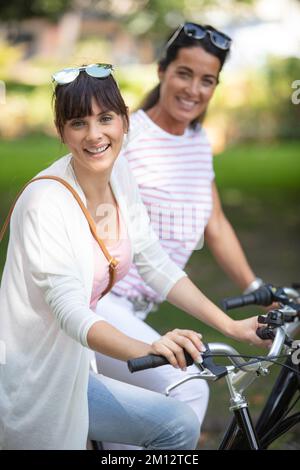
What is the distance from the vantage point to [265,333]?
8.55 feet

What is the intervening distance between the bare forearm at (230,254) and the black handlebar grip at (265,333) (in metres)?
1.03

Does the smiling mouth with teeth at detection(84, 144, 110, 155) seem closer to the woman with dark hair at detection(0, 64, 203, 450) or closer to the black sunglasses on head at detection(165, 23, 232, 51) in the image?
the woman with dark hair at detection(0, 64, 203, 450)

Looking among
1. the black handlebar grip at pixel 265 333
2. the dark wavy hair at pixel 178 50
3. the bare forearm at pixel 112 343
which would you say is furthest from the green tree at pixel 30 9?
the bare forearm at pixel 112 343

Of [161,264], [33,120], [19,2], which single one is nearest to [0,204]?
[19,2]

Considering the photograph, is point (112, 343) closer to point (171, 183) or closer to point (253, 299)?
point (253, 299)

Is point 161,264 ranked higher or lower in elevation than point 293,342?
higher

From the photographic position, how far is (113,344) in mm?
2314

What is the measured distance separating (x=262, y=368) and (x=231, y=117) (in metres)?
16.3

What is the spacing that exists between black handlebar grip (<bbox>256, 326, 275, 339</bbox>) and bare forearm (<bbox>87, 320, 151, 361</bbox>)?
466mm

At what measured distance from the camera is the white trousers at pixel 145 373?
299 cm

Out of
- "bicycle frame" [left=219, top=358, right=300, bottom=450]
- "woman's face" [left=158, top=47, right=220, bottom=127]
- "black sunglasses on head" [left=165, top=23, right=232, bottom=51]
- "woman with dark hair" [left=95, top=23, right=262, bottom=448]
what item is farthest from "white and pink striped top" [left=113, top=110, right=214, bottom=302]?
"bicycle frame" [left=219, top=358, right=300, bottom=450]

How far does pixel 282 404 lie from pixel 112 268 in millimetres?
872

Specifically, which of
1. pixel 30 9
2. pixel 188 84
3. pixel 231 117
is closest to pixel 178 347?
pixel 188 84
